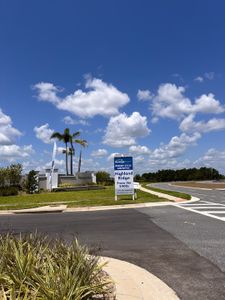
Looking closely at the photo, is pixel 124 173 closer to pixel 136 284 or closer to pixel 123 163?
pixel 123 163

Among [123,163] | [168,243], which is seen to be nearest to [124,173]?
[123,163]

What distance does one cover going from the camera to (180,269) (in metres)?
6.84

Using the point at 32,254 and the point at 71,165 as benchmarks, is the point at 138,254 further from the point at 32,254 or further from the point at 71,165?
the point at 71,165

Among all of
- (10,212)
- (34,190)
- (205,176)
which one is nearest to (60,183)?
(34,190)

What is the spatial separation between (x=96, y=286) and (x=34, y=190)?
38248 mm

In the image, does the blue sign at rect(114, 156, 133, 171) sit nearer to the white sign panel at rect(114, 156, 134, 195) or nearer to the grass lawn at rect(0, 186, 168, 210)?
the white sign panel at rect(114, 156, 134, 195)

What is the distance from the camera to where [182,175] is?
12038 centimetres

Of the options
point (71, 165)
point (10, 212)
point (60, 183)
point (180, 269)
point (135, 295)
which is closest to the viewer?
point (135, 295)

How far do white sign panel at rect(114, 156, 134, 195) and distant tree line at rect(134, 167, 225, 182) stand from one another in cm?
8961

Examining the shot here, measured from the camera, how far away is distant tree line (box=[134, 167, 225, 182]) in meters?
116

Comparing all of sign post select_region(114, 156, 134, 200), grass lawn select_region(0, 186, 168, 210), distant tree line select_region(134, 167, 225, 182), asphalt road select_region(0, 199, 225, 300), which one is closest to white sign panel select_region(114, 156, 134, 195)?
sign post select_region(114, 156, 134, 200)

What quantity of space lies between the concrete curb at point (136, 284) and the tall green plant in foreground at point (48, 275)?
1.02ft

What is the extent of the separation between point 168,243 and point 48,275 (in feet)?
17.5

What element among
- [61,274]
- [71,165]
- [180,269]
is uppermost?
[71,165]
